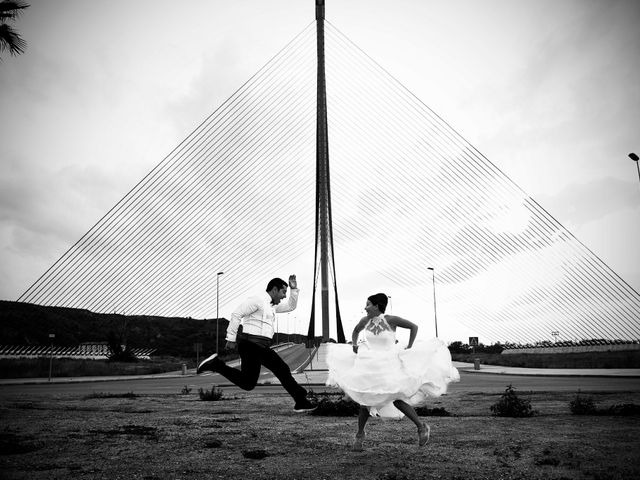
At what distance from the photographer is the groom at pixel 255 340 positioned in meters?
6.50

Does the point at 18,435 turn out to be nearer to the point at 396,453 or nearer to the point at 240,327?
the point at 240,327

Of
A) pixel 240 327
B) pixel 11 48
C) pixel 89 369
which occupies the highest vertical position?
pixel 11 48

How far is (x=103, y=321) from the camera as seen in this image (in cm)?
9219

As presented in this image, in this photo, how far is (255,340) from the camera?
657 cm

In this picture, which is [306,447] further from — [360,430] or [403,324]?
[403,324]

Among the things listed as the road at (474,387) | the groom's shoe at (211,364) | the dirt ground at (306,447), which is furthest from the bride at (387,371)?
the road at (474,387)

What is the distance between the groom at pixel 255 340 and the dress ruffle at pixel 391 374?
48.9 inches

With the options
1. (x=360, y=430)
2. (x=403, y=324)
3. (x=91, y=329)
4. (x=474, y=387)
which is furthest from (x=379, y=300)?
(x=91, y=329)

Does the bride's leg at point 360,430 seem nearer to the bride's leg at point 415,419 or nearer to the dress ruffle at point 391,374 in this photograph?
the dress ruffle at point 391,374

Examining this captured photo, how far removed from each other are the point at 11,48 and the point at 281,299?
46.1 feet

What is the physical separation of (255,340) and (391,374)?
2.02m

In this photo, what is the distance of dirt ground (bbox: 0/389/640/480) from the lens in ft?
14.1

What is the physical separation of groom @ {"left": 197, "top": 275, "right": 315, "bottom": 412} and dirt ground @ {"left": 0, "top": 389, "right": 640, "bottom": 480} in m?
0.62

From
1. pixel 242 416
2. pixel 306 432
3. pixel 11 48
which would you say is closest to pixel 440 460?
pixel 306 432
